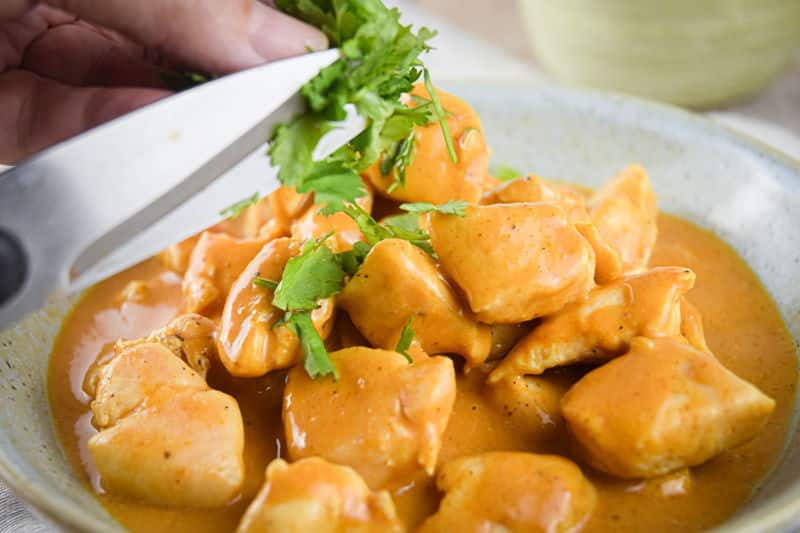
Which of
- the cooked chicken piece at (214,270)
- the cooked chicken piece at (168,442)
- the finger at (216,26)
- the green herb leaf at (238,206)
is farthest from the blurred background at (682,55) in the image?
the cooked chicken piece at (168,442)

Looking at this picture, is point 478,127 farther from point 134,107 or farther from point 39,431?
point 39,431

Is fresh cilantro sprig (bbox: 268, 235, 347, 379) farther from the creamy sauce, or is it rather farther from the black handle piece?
the black handle piece

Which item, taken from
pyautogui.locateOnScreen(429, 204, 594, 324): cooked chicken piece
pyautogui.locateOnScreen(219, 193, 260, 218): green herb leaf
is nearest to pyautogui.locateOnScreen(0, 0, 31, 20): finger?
pyautogui.locateOnScreen(219, 193, 260, 218): green herb leaf

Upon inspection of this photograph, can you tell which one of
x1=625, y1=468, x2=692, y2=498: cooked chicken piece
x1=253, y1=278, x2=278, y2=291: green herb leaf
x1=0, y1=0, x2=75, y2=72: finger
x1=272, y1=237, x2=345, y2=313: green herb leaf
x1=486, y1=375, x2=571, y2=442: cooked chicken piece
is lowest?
x1=486, y1=375, x2=571, y2=442: cooked chicken piece

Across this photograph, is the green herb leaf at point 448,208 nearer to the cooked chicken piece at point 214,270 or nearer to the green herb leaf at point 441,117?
the green herb leaf at point 441,117

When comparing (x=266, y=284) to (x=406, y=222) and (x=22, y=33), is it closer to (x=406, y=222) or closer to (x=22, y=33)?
(x=406, y=222)

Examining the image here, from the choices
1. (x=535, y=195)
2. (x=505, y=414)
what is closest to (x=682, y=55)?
(x=535, y=195)

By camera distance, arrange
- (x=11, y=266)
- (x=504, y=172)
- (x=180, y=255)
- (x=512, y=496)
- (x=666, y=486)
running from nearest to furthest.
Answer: (x=11, y=266) < (x=512, y=496) < (x=666, y=486) < (x=180, y=255) < (x=504, y=172)
